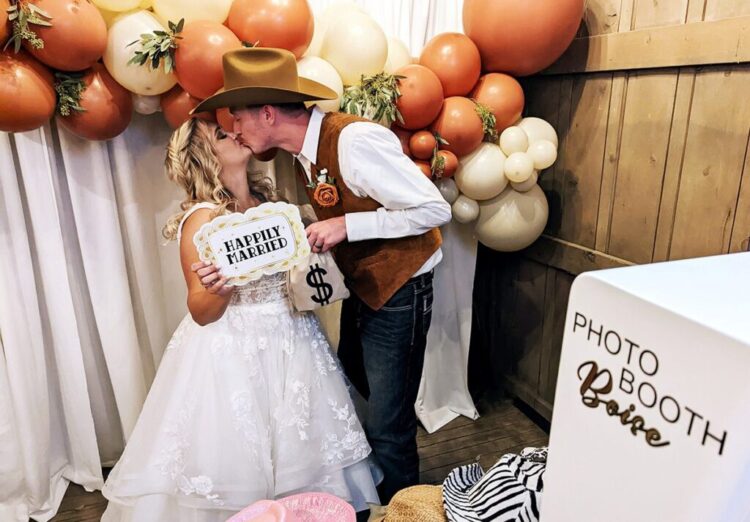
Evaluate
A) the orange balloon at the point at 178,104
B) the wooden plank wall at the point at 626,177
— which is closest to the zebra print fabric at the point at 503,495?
the wooden plank wall at the point at 626,177

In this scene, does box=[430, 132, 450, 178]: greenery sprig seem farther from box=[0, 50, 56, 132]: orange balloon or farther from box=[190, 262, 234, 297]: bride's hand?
box=[0, 50, 56, 132]: orange balloon

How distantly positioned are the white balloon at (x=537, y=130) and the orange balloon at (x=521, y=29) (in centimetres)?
19

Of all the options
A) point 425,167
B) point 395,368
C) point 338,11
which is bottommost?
point 395,368

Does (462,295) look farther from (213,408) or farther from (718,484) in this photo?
(718,484)

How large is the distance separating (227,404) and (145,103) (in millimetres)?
993

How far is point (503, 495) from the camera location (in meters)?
1.10

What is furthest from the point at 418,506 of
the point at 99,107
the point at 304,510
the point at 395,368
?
the point at 99,107

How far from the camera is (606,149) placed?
6.45 ft

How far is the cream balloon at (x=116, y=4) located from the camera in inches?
60.0

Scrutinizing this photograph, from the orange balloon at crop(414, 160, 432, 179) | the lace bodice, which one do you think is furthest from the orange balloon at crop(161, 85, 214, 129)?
the orange balloon at crop(414, 160, 432, 179)

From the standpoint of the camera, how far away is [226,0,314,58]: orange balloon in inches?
60.3

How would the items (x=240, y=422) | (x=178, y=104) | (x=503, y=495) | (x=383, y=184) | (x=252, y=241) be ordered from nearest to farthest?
(x=503, y=495)
(x=252, y=241)
(x=383, y=184)
(x=240, y=422)
(x=178, y=104)

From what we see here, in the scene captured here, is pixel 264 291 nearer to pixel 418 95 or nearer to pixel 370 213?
pixel 370 213

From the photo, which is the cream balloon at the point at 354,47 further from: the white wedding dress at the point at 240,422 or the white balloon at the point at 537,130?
the white wedding dress at the point at 240,422
